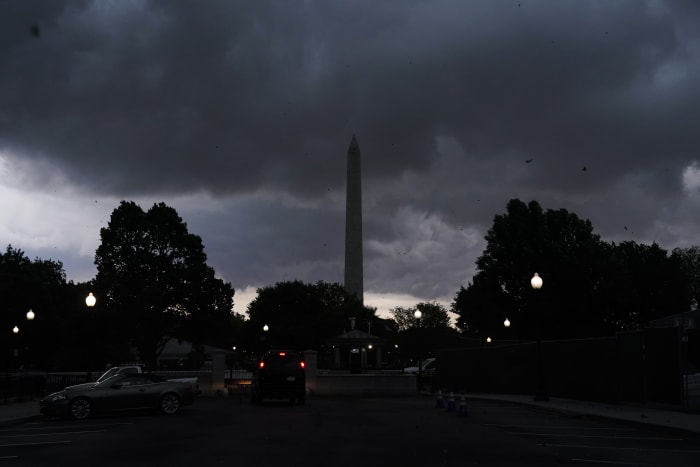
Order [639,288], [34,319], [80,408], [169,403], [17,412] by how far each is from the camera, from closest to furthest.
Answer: [80,408]
[169,403]
[17,412]
[34,319]
[639,288]

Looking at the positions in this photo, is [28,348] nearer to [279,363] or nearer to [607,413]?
[279,363]

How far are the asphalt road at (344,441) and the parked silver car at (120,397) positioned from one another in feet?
1.64

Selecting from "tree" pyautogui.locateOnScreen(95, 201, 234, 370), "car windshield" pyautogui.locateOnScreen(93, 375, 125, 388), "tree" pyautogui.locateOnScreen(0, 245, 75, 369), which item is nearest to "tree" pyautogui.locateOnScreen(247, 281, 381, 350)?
"tree" pyautogui.locateOnScreen(95, 201, 234, 370)

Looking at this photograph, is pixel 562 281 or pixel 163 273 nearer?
pixel 163 273

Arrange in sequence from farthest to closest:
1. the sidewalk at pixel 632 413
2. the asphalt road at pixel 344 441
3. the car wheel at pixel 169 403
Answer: the car wheel at pixel 169 403 < the sidewalk at pixel 632 413 < the asphalt road at pixel 344 441

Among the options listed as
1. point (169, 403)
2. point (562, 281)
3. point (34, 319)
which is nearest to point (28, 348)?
point (34, 319)

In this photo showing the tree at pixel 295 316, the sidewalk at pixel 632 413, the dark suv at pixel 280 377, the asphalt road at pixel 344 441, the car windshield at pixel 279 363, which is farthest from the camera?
the tree at pixel 295 316

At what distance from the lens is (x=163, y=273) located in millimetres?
65125

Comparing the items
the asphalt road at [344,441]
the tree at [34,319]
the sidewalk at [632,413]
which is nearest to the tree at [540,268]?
the tree at [34,319]

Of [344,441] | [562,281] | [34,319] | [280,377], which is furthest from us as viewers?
[562,281]

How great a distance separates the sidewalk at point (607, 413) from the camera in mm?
17938

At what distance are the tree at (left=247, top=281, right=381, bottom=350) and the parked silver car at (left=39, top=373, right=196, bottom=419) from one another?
66.0m

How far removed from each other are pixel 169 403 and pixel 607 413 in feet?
43.7

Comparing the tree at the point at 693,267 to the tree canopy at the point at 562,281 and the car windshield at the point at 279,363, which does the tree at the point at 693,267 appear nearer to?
the tree canopy at the point at 562,281
